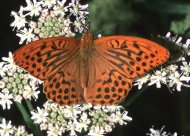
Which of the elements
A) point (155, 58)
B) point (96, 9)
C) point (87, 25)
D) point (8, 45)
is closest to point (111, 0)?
point (96, 9)

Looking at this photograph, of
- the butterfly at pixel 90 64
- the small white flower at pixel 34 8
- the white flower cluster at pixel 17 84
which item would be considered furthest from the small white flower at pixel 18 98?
the small white flower at pixel 34 8

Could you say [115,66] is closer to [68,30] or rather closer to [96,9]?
[68,30]

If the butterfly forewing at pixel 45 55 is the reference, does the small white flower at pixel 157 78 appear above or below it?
below

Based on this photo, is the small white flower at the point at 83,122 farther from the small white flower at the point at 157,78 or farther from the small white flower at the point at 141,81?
the small white flower at the point at 157,78

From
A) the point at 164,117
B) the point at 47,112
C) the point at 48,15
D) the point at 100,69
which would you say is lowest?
the point at 164,117

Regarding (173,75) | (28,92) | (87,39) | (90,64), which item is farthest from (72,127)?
(173,75)

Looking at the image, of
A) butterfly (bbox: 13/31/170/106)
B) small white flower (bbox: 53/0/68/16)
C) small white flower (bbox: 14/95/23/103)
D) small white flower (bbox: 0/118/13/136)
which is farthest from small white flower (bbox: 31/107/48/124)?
small white flower (bbox: 53/0/68/16)

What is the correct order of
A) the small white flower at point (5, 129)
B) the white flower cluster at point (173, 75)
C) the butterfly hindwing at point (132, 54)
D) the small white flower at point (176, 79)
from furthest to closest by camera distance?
the small white flower at point (176, 79), the white flower cluster at point (173, 75), the small white flower at point (5, 129), the butterfly hindwing at point (132, 54)
